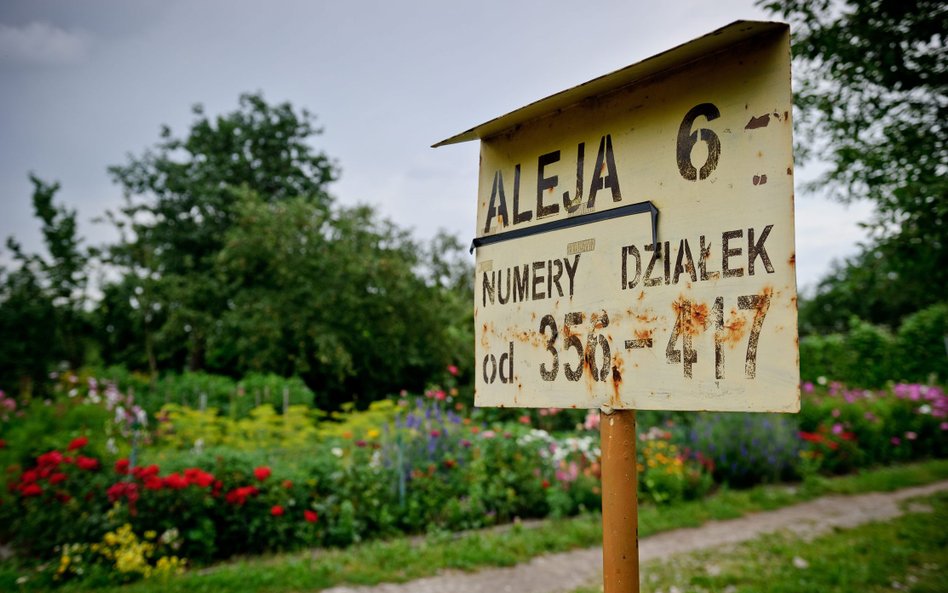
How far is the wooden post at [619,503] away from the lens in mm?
1468

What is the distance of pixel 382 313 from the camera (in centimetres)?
1314

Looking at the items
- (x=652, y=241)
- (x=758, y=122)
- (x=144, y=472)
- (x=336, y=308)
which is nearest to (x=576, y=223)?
(x=652, y=241)

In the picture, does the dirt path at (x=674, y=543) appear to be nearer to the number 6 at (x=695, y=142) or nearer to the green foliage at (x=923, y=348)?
the number 6 at (x=695, y=142)

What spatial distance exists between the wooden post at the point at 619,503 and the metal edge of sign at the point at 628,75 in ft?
2.93

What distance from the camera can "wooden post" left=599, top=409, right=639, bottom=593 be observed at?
147cm

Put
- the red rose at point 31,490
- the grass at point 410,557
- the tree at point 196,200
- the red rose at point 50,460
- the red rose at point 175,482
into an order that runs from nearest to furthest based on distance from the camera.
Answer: the grass at point 410,557 < the red rose at point 31,490 < the red rose at point 175,482 < the red rose at point 50,460 < the tree at point 196,200

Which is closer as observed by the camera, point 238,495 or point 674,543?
point 238,495

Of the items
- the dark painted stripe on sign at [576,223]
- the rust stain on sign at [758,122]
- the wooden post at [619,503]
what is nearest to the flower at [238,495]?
the dark painted stripe on sign at [576,223]

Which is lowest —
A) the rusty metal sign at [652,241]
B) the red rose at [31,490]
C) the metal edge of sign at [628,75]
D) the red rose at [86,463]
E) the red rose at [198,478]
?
the red rose at [31,490]

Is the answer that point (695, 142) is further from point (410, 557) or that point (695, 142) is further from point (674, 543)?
point (674, 543)

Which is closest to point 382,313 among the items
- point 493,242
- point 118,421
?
point 118,421

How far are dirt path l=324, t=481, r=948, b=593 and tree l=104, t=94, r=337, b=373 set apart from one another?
13360 mm

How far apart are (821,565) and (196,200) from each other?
820 inches

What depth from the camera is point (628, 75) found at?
4.95ft
